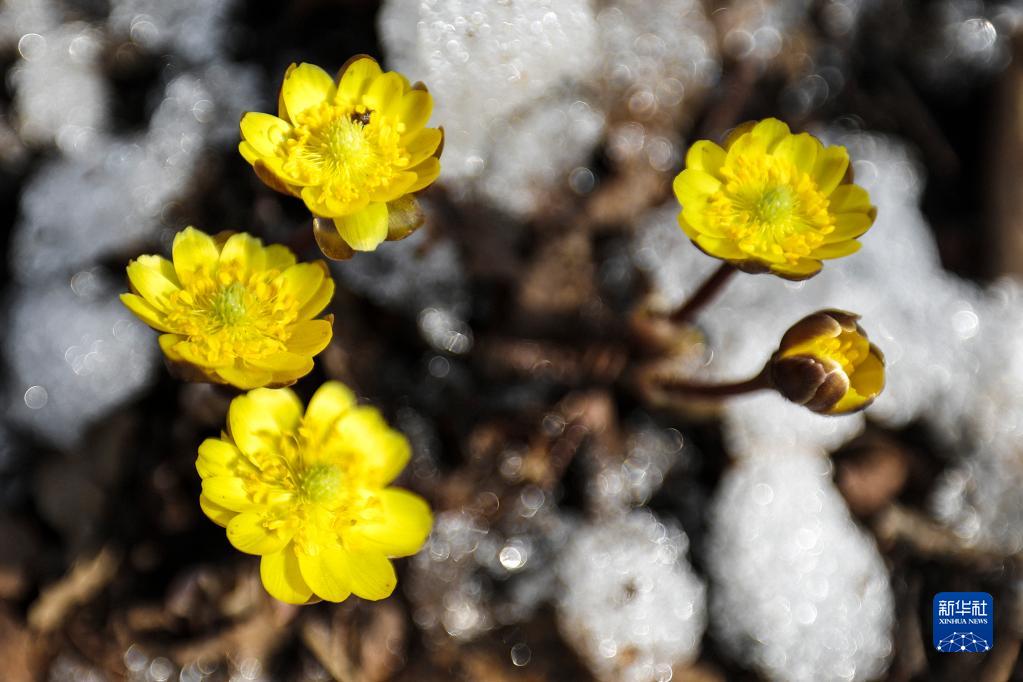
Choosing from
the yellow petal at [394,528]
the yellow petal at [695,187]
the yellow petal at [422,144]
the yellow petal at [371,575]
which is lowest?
the yellow petal at [394,528]

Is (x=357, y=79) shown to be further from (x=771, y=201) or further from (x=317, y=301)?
(x=771, y=201)

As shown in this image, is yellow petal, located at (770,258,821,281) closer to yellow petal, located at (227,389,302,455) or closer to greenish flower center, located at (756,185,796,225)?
greenish flower center, located at (756,185,796,225)

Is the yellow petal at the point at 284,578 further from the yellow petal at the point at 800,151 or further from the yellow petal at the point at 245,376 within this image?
the yellow petal at the point at 800,151

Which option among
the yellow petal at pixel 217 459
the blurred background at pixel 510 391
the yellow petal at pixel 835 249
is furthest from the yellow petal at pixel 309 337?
the yellow petal at pixel 835 249

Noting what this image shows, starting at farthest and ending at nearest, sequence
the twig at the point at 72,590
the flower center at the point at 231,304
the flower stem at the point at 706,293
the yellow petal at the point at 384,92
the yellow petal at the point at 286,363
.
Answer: the twig at the point at 72,590 < the flower stem at the point at 706,293 < the yellow petal at the point at 384,92 < the flower center at the point at 231,304 < the yellow petal at the point at 286,363

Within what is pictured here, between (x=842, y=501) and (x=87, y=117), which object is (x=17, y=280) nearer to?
(x=87, y=117)

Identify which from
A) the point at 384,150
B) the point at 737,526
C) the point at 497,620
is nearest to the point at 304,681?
the point at 497,620
